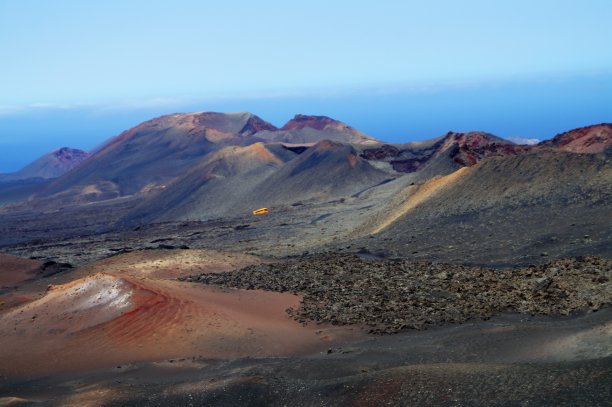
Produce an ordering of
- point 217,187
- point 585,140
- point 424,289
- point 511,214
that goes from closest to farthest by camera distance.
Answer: point 424,289
point 511,214
point 585,140
point 217,187

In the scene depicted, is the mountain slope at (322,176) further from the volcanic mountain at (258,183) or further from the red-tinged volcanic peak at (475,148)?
the red-tinged volcanic peak at (475,148)

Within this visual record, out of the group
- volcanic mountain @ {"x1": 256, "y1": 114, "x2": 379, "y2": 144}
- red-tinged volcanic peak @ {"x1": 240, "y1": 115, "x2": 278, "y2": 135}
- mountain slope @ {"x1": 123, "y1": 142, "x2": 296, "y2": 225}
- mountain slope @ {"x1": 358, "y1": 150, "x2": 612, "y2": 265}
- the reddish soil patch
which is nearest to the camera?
the reddish soil patch

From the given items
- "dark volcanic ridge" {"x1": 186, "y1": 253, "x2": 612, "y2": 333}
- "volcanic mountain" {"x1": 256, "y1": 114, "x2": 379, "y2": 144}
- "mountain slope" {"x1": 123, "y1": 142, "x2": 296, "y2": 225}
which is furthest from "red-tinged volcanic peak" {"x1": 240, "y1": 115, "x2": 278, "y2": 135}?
"dark volcanic ridge" {"x1": 186, "y1": 253, "x2": 612, "y2": 333}

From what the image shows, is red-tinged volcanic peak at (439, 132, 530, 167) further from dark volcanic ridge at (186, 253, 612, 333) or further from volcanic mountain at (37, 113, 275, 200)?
volcanic mountain at (37, 113, 275, 200)

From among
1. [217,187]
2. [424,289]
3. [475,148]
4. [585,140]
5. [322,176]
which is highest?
[585,140]

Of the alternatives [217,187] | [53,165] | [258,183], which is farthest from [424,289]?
[53,165]

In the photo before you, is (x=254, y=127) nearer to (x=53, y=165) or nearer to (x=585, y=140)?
(x=53, y=165)
